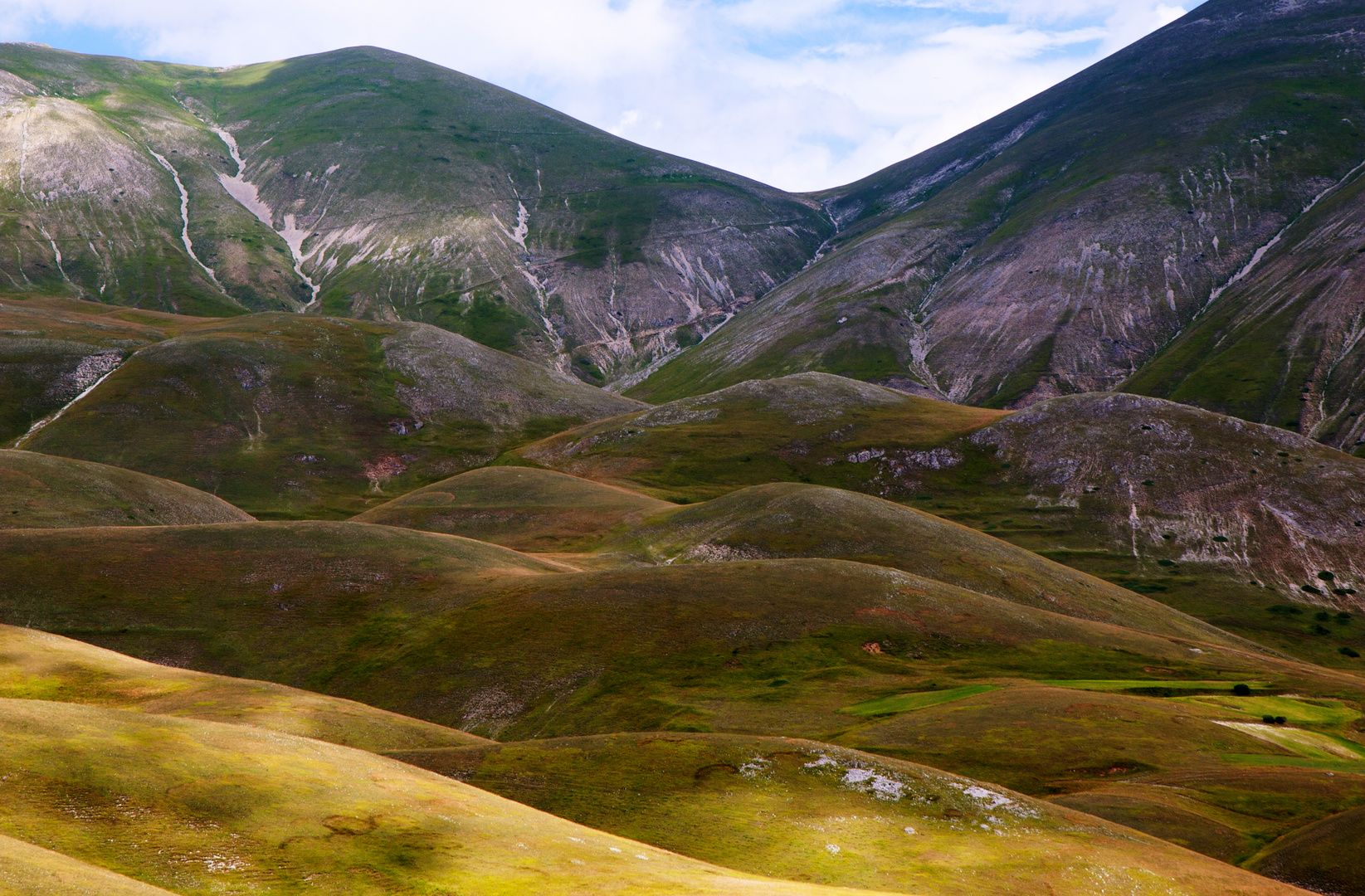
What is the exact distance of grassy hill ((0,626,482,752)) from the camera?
40906 millimetres

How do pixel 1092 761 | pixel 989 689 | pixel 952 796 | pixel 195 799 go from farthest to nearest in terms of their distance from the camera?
1. pixel 989 689
2. pixel 1092 761
3. pixel 952 796
4. pixel 195 799

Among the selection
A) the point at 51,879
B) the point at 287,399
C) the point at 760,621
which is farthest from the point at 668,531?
the point at 287,399

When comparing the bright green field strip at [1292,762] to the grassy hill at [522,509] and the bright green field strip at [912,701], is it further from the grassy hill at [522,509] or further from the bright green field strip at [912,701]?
the grassy hill at [522,509]

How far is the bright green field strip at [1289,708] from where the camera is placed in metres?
56.9

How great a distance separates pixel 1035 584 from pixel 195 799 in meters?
86.9

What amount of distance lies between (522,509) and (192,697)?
82.8 meters

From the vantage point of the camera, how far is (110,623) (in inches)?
2581

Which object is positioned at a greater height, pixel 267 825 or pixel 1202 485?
pixel 267 825

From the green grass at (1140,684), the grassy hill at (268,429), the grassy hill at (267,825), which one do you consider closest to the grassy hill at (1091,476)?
the grassy hill at (268,429)

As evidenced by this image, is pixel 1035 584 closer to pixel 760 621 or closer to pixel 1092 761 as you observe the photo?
pixel 760 621

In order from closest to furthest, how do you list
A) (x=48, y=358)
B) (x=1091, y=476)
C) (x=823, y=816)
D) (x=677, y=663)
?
1. (x=823, y=816)
2. (x=677, y=663)
3. (x=1091, y=476)
4. (x=48, y=358)

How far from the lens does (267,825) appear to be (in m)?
21.5

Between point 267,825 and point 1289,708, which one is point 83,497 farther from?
point 1289,708

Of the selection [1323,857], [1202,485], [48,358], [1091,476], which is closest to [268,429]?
[48,358]
